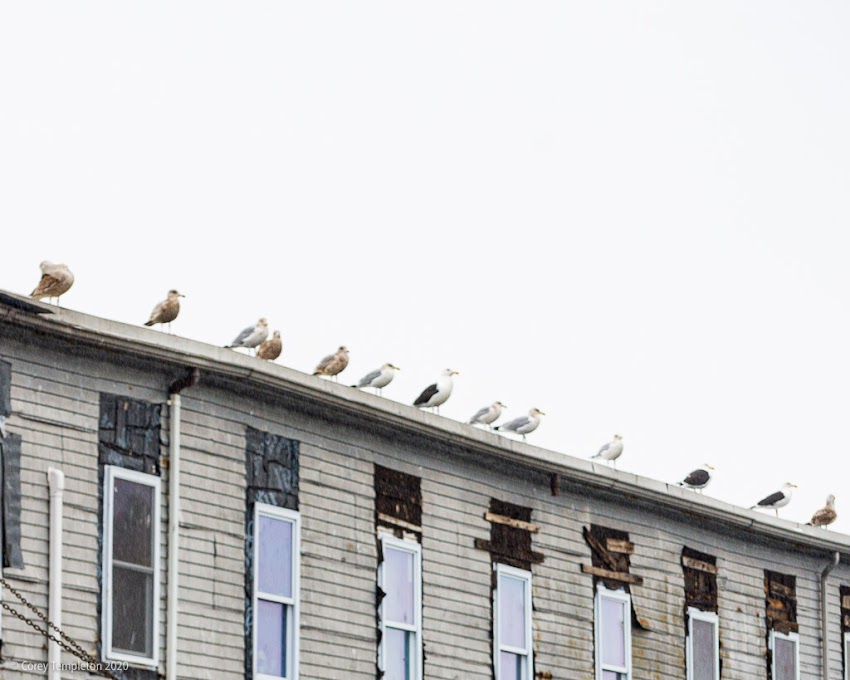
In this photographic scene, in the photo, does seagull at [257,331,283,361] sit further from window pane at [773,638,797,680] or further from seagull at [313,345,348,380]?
window pane at [773,638,797,680]

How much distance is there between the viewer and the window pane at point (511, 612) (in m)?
24.3

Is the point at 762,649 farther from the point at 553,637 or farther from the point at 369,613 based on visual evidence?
the point at 369,613

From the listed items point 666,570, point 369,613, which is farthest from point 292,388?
point 666,570

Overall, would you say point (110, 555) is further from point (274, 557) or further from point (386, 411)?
point (386, 411)

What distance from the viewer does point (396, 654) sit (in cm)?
2250

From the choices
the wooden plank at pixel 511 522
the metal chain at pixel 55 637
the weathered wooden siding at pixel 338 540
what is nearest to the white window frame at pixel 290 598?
the weathered wooden siding at pixel 338 540

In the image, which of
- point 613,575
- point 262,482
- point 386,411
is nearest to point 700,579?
point 613,575

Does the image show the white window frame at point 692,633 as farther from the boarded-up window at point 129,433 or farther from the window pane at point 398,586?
the boarded-up window at point 129,433

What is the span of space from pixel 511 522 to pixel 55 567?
26.1 ft

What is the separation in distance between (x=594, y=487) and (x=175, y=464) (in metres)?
8.10

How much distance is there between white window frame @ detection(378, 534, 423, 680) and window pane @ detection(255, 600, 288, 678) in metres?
1.70

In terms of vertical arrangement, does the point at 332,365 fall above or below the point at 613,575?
above

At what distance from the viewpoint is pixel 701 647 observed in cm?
2795

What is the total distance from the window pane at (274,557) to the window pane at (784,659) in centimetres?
1098
